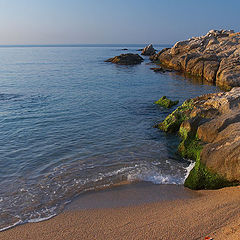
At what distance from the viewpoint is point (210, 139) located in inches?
467

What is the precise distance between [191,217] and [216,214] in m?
0.70

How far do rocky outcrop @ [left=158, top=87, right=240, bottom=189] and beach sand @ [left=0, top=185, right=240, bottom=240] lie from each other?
536mm

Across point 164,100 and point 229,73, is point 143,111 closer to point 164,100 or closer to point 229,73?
point 164,100

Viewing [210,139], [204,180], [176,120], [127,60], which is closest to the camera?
[204,180]

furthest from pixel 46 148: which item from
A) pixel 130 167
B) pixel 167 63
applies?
pixel 167 63

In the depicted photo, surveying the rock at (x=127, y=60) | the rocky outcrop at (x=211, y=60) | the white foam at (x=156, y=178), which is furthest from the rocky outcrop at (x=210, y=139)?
the rock at (x=127, y=60)

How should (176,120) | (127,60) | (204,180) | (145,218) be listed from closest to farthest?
(145,218)
(204,180)
(176,120)
(127,60)

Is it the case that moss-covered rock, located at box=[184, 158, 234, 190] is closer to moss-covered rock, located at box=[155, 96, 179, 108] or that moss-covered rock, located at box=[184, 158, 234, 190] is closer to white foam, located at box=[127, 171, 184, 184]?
white foam, located at box=[127, 171, 184, 184]

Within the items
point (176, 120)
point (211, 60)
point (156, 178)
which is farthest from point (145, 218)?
point (211, 60)

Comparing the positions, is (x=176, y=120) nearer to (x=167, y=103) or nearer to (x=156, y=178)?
(x=156, y=178)

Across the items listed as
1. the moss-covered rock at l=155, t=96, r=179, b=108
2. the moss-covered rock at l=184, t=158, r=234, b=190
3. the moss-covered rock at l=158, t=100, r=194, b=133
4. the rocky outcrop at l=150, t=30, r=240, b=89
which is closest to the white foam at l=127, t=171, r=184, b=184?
the moss-covered rock at l=184, t=158, r=234, b=190

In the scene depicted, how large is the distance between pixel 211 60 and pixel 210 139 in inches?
1288

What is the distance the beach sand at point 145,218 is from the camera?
6578 millimetres

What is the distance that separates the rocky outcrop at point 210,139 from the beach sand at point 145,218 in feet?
1.76
